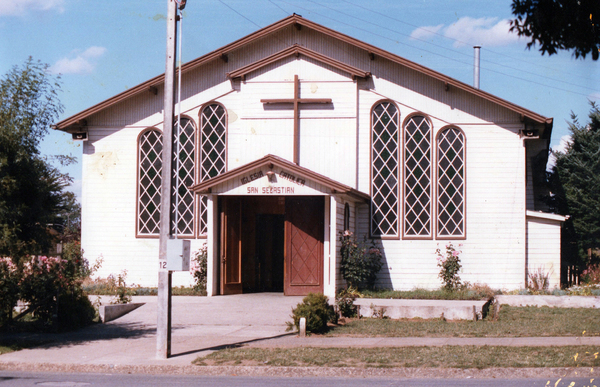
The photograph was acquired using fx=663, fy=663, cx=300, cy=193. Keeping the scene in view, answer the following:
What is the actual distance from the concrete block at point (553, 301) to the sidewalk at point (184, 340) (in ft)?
18.4

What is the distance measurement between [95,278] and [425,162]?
11655mm

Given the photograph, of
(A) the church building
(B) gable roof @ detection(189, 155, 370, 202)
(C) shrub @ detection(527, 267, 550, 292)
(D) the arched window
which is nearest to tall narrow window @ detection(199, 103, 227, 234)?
(A) the church building

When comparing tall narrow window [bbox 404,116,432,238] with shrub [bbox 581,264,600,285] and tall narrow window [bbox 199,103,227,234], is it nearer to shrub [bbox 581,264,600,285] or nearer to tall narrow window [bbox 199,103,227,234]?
shrub [bbox 581,264,600,285]

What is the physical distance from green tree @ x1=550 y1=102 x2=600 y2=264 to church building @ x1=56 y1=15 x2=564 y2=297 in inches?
152

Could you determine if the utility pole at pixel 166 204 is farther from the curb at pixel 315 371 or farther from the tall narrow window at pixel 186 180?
the tall narrow window at pixel 186 180

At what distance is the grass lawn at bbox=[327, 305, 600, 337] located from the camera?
1330 centimetres

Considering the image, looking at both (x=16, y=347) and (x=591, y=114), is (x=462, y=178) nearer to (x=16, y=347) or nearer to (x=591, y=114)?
(x=591, y=114)

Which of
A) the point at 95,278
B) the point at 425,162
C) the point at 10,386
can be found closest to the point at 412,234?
the point at 425,162

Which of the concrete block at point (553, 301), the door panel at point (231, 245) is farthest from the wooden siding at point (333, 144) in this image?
the concrete block at point (553, 301)

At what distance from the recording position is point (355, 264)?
784 inches

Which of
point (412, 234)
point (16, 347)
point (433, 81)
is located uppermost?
point (433, 81)

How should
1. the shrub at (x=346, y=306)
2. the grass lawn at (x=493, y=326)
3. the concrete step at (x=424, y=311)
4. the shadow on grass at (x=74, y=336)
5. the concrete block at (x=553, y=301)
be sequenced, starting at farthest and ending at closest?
the concrete block at (x=553, y=301), the shrub at (x=346, y=306), the concrete step at (x=424, y=311), the grass lawn at (x=493, y=326), the shadow on grass at (x=74, y=336)

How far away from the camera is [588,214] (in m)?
25.5

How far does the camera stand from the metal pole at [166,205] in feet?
36.3
